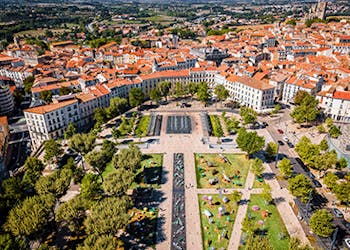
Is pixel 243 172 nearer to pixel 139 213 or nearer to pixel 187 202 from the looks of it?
pixel 187 202

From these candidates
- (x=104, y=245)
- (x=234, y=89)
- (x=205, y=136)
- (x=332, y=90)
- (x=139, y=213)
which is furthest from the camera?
(x=234, y=89)

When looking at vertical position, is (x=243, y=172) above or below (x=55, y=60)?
below

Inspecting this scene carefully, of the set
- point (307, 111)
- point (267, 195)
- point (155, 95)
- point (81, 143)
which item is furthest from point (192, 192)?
point (155, 95)

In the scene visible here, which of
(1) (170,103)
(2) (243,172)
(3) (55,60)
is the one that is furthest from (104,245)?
(3) (55,60)

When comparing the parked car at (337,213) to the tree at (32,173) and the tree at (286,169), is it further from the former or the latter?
the tree at (32,173)

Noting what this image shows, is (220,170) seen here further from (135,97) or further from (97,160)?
(135,97)

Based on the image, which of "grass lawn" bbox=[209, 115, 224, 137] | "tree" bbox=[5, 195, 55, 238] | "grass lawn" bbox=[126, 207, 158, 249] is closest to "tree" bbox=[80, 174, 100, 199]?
"tree" bbox=[5, 195, 55, 238]

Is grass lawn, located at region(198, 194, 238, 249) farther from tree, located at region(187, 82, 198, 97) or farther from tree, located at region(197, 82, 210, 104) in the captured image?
tree, located at region(187, 82, 198, 97)
